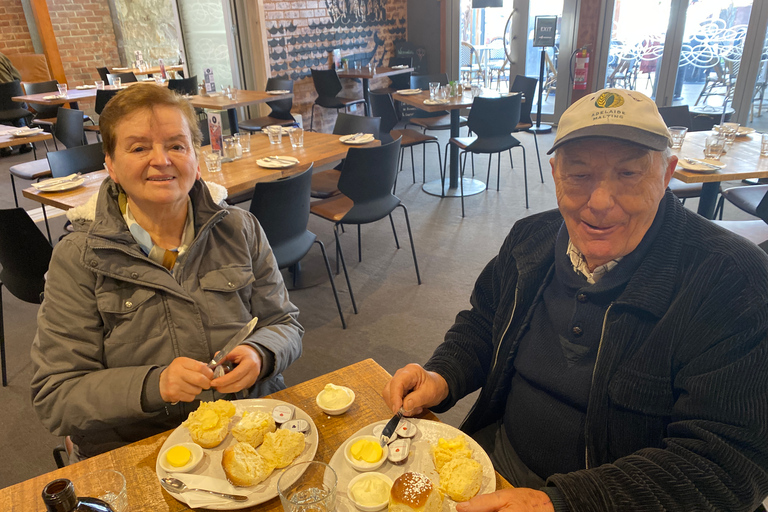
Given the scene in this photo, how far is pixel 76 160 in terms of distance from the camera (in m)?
3.16

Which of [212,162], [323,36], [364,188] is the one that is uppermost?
[323,36]

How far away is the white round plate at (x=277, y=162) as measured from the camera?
289 centimetres

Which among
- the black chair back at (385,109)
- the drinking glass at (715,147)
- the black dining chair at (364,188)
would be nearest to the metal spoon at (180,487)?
the black dining chair at (364,188)

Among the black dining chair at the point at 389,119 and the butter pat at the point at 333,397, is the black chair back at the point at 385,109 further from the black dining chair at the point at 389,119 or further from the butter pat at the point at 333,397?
the butter pat at the point at 333,397

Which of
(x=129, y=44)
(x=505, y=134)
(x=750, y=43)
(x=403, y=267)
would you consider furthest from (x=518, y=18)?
(x=129, y=44)

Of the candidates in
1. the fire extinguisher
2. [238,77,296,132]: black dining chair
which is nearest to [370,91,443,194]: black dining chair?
[238,77,296,132]: black dining chair

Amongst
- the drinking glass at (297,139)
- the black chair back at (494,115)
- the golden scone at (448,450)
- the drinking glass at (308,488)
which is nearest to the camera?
the drinking glass at (308,488)

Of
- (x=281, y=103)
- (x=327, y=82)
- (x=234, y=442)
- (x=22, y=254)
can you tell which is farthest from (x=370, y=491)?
(x=327, y=82)

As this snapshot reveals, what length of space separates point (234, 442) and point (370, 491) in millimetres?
312

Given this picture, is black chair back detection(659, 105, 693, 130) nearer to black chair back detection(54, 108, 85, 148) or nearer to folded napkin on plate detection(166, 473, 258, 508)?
folded napkin on plate detection(166, 473, 258, 508)

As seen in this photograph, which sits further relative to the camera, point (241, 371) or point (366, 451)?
point (241, 371)

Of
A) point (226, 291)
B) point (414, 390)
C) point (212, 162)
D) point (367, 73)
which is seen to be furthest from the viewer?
point (367, 73)

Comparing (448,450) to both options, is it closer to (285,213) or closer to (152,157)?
(152,157)

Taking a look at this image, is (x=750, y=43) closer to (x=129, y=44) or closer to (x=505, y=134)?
(x=505, y=134)
